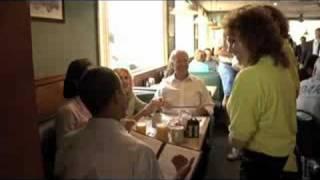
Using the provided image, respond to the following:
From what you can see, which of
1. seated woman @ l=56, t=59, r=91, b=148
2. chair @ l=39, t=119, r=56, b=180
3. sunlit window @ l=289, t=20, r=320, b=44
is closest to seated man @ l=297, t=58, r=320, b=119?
sunlit window @ l=289, t=20, r=320, b=44

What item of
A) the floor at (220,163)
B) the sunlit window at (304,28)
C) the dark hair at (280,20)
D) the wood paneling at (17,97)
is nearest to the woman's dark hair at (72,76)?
the dark hair at (280,20)

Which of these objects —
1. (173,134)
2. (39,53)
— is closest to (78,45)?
(39,53)

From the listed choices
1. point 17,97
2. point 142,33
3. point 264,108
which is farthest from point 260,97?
point 142,33

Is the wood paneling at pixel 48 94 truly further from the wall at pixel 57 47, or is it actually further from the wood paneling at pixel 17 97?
the wood paneling at pixel 17 97

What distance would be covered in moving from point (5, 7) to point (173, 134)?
4.90 ft

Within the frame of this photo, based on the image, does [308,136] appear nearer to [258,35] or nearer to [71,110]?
[258,35]

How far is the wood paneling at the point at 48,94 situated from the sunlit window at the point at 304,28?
1518mm

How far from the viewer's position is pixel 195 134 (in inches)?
83.5

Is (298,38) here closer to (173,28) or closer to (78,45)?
(78,45)

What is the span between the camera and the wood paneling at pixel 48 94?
2.19 meters

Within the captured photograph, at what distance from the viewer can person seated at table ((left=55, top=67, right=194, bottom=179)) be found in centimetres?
110

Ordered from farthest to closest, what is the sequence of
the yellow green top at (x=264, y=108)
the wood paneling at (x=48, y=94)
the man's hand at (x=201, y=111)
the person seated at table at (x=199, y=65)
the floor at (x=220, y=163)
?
1. the person seated at table at (x=199, y=65)
2. the floor at (x=220, y=163)
3. the man's hand at (x=201, y=111)
4. the wood paneling at (x=48, y=94)
5. the yellow green top at (x=264, y=108)

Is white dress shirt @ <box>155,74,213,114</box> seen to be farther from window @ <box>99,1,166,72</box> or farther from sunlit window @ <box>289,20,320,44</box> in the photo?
window @ <box>99,1,166,72</box>

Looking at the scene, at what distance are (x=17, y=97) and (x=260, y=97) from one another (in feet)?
3.13
